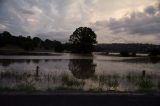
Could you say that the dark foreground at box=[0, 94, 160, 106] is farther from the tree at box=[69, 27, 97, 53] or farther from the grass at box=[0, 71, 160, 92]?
the tree at box=[69, 27, 97, 53]

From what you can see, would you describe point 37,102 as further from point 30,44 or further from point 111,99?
point 30,44

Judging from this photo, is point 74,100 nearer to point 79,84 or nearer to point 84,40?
point 79,84

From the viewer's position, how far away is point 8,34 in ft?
446

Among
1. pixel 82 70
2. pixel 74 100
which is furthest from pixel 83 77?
pixel 74 100

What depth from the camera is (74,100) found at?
10922 mm

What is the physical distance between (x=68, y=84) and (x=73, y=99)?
835 cm

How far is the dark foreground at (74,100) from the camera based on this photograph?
33.4ft

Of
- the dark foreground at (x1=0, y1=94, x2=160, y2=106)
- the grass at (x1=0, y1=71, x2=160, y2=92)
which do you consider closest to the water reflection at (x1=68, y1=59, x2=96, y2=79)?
the grass at (x1=0, y1=71, x2=160, y2=92)

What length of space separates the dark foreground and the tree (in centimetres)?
10401

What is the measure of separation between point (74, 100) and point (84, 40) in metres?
105

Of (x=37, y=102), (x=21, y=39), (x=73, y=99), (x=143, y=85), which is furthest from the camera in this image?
(x=21, y=39)

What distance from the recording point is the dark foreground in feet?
33.4

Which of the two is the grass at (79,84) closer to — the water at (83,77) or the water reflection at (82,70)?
the water at (83,77)

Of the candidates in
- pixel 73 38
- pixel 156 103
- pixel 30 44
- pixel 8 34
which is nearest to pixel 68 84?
pixel 156 103
